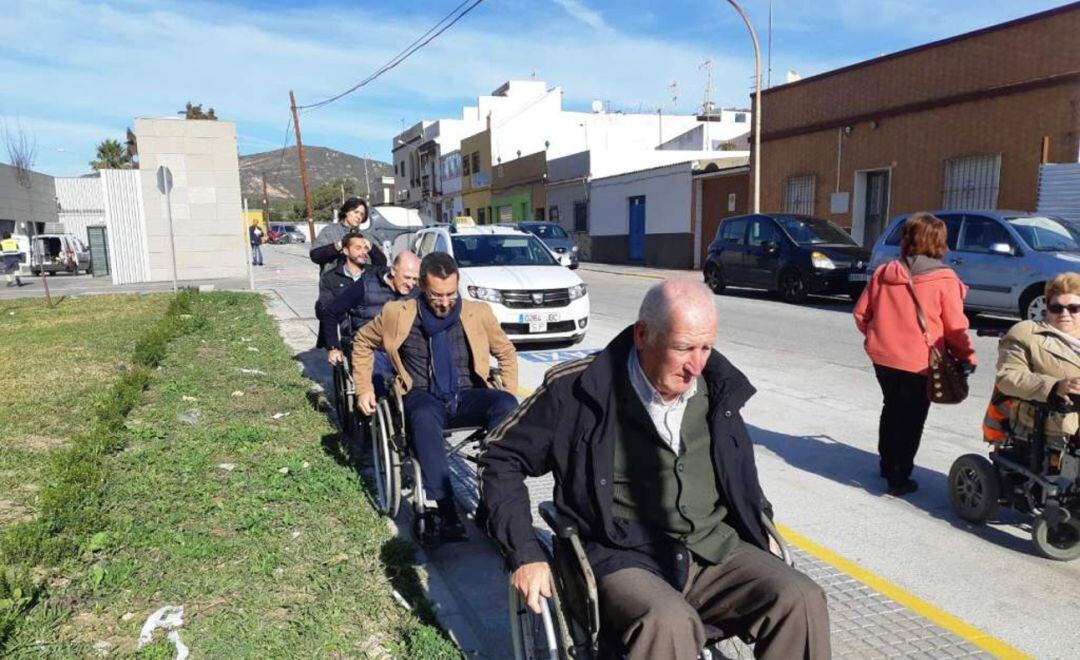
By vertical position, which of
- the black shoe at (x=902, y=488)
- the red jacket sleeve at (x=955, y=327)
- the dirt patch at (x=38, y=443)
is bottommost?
the black shoe at (x=902, y=488)

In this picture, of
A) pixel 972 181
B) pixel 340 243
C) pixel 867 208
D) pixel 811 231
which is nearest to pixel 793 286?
pixel 811 231

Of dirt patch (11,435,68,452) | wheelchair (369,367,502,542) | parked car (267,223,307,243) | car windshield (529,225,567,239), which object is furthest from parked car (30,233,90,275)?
parked car (267,223,307,243)

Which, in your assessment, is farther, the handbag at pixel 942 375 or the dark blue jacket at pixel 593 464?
the handbag at pixel 942 375

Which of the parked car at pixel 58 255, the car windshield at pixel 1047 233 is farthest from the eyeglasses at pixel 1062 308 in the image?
the parked car at pixel 58 255

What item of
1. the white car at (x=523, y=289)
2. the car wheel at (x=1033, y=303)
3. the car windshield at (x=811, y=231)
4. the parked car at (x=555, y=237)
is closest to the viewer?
the white car at (x=523, y=289)

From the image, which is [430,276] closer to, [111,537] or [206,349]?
[111,537]

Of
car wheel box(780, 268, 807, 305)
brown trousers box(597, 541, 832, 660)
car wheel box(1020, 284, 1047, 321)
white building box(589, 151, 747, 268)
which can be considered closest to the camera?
brown trousers box(597, 541, 832, 660)

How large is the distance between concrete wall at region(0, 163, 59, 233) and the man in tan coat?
142 ft

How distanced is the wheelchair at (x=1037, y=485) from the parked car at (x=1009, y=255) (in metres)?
7.70

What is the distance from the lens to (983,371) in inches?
316

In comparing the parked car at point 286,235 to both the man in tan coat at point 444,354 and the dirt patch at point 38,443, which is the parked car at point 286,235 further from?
the man in tan coat at point 444,354

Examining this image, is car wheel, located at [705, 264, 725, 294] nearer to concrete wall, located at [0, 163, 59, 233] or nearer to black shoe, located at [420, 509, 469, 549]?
black shoe, located at [420, 509, 469, 549]

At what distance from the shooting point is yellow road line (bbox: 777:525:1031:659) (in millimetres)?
2934

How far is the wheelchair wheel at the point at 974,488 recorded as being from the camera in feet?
12.8
